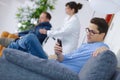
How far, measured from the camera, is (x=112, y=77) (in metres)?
1.88

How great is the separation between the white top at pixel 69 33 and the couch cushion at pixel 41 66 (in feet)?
7.17

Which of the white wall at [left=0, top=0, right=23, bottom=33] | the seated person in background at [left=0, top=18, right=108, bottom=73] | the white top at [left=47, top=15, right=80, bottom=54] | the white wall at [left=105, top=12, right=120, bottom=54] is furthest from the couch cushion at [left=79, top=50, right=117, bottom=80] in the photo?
the white wall at [left=0, top=0, right=23, bottom=33]

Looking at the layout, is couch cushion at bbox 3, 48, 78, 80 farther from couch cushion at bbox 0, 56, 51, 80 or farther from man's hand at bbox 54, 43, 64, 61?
man's hand at bbox 54, 43, 64, 61

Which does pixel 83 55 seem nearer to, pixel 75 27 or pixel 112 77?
pixel 112 77

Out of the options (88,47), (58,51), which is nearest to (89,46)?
(88,47)

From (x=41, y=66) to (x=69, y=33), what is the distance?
7.47 ft

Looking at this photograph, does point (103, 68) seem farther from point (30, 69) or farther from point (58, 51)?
point (58, 51)

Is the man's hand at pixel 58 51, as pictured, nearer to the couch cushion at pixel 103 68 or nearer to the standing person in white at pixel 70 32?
the couch cushion at pixel 103 68

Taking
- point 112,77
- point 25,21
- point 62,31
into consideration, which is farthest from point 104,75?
point 25,21

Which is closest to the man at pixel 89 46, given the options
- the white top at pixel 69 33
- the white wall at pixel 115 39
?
the white wall at pixel 115 39

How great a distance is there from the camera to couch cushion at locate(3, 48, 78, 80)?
5.44 ft

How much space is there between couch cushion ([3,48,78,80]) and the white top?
2186 mm

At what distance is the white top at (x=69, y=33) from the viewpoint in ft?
12.8

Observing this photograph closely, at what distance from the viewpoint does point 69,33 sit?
3.96 metres
